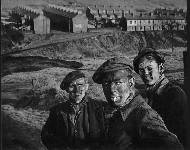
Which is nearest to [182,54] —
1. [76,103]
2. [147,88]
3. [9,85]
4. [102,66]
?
[147,88]

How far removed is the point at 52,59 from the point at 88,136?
4.22ft

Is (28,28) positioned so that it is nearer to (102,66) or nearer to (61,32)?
(61,32)

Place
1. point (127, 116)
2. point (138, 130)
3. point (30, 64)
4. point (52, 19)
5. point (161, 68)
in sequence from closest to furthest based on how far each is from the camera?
point (138, 130)
point (127, 116)
point (161, 68)
point (30, 64)
point (52, 19)

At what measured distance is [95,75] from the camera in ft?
17.5

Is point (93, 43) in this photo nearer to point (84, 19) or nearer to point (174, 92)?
point (84, 19)

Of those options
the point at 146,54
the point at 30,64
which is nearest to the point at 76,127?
the point at 30,64

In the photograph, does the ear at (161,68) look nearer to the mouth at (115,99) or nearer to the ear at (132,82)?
the ear at (132,82)

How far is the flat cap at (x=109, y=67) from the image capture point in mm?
5230

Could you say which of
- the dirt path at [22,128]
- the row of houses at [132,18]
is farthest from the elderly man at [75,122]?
the row of houses at [132,18]

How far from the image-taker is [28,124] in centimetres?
546

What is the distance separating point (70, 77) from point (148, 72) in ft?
3.61

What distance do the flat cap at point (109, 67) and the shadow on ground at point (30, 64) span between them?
0.40 metres

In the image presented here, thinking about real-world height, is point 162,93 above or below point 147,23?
below

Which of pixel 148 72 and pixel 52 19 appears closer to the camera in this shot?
pixel 148 72
